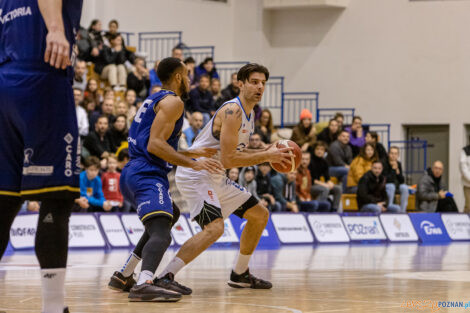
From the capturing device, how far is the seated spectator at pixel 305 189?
A: 17.3 m

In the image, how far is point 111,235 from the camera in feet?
44.4

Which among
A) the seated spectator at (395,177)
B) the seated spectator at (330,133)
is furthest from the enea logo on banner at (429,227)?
the seated spectator at (330,133)

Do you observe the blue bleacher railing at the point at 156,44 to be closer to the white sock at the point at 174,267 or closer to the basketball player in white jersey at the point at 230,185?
the basketball player in white jersey at the point at 230,185

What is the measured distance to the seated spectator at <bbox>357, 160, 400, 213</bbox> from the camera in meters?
18.0

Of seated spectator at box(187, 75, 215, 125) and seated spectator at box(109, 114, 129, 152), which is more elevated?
seated spectator at box(187, 75, 215, 125)

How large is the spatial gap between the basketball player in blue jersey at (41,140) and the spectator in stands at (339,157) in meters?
15.4

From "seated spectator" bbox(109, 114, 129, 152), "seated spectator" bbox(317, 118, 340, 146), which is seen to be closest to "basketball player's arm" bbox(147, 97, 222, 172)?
"seated spectator" bbox(109, 114, 129, 152)

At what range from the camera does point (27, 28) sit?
13.6 ft

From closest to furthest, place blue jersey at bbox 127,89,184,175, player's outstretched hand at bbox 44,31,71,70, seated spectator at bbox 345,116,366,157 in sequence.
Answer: player's outstretched hand at bbox 44,31,71,70 < blue jersey at bbox 127,89,184,175 < seated spectator at bbox 345,116,366,157

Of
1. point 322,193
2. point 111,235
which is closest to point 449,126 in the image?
point 322,193

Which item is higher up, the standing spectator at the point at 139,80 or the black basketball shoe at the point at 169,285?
the standing spectator at the point at 139,80

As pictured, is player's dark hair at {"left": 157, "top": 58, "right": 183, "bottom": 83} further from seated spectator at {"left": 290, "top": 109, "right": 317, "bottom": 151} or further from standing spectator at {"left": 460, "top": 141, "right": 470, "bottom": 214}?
standing spectator at {"left": 460, "top": 141, "right": 470, "bottom": 214}

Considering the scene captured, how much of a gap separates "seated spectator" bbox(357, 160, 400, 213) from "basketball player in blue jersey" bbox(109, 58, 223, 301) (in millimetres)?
11570

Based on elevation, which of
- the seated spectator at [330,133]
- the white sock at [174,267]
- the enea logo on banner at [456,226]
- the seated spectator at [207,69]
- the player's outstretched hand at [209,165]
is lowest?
the enea logo on banner at [456,226]
